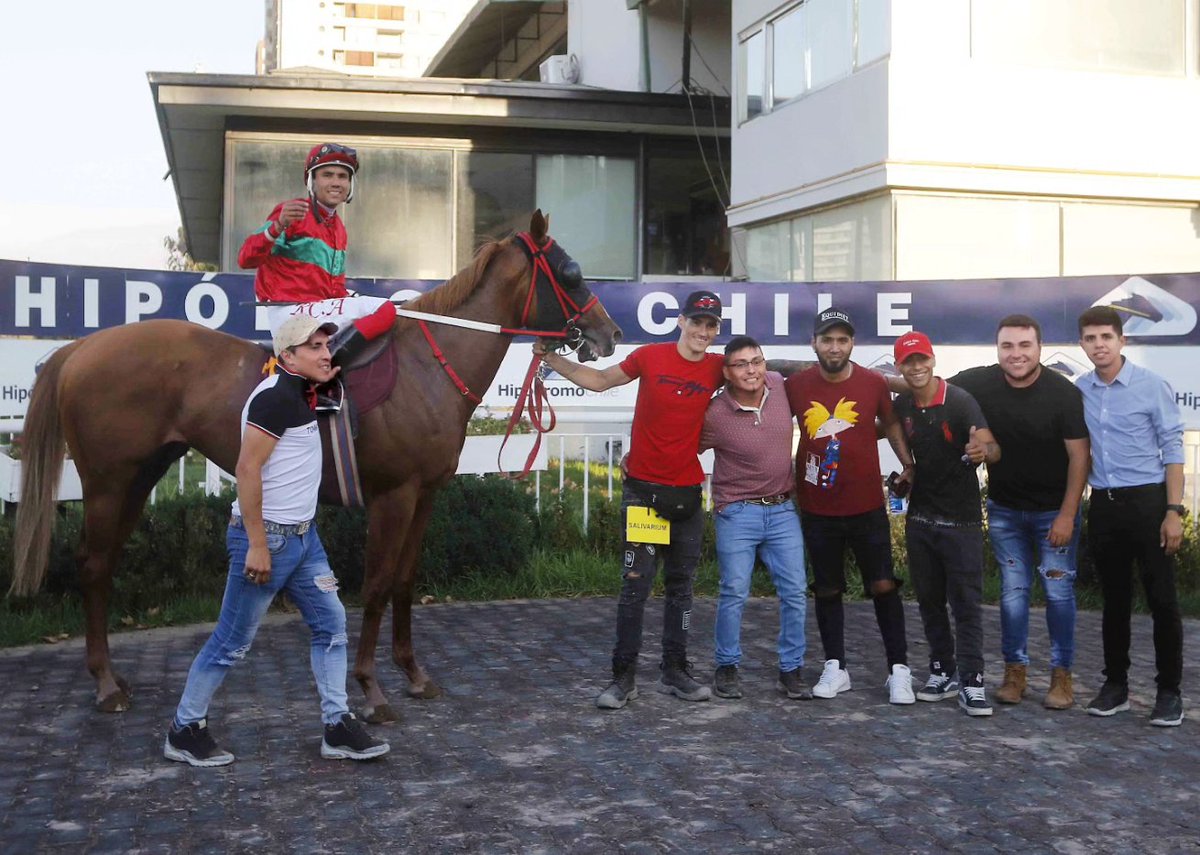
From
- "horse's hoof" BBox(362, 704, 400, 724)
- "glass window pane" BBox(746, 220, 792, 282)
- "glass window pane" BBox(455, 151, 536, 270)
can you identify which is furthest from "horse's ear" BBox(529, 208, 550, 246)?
"glass window pane" BBox(455, 151, 536, 270)

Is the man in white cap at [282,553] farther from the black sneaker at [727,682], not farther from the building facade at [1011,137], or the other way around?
the building facade at [1011,137]

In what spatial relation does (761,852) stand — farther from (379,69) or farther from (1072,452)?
(379,69)

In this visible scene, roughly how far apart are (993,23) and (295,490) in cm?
1043

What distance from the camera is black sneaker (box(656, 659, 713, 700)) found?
596 cm

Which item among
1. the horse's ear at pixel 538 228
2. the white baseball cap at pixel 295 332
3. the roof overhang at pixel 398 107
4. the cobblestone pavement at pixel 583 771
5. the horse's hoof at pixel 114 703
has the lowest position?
the cobblestone pavement at pixel 583 771

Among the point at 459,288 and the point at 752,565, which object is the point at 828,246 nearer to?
the point at 752,565

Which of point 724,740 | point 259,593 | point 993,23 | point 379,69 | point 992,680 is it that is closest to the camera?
point 259,593

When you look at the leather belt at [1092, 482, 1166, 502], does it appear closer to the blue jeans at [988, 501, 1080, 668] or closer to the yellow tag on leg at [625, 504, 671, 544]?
the blue jeans at [988, 501, 1080, 668]

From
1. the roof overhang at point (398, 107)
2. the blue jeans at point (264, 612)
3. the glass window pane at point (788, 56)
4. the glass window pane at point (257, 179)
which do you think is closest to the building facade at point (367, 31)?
the roof overhang at point (398, 107)

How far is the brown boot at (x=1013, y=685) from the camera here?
19.6 ft

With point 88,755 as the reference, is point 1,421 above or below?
above

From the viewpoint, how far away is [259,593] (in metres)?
4.76

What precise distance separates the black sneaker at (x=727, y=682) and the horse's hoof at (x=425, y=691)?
4.25ft

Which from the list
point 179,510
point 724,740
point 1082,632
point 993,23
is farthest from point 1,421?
point 993,23
